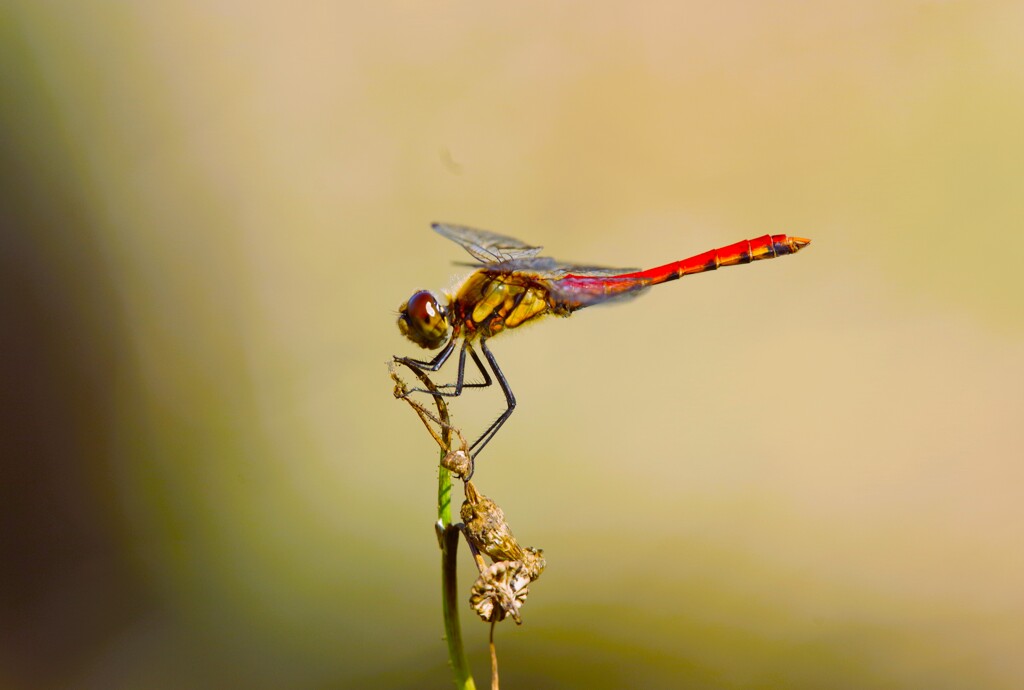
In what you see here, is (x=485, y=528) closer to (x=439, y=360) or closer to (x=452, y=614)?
(x=452, y=614)

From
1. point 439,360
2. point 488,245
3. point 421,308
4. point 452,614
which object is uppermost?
point 488,245

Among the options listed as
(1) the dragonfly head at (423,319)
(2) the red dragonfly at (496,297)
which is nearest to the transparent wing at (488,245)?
(2) the red dragonfly at (496,297)

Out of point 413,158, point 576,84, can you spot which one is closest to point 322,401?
point 413,158

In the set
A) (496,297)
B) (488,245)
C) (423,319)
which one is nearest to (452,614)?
(423,319)

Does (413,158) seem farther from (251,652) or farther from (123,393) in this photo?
(251,652)

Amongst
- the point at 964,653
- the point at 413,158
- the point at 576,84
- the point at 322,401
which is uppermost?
the point at 576,84

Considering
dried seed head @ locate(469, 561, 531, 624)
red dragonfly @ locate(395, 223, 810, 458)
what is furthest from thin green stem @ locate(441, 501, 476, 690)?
red dragonfly @ locate(395, 223, 810, 458)

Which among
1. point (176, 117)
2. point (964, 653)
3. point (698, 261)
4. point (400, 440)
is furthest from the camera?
point (176, 117)

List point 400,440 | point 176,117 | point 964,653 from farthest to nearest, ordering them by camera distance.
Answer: point 176,117
point 400,440
point 964,653
